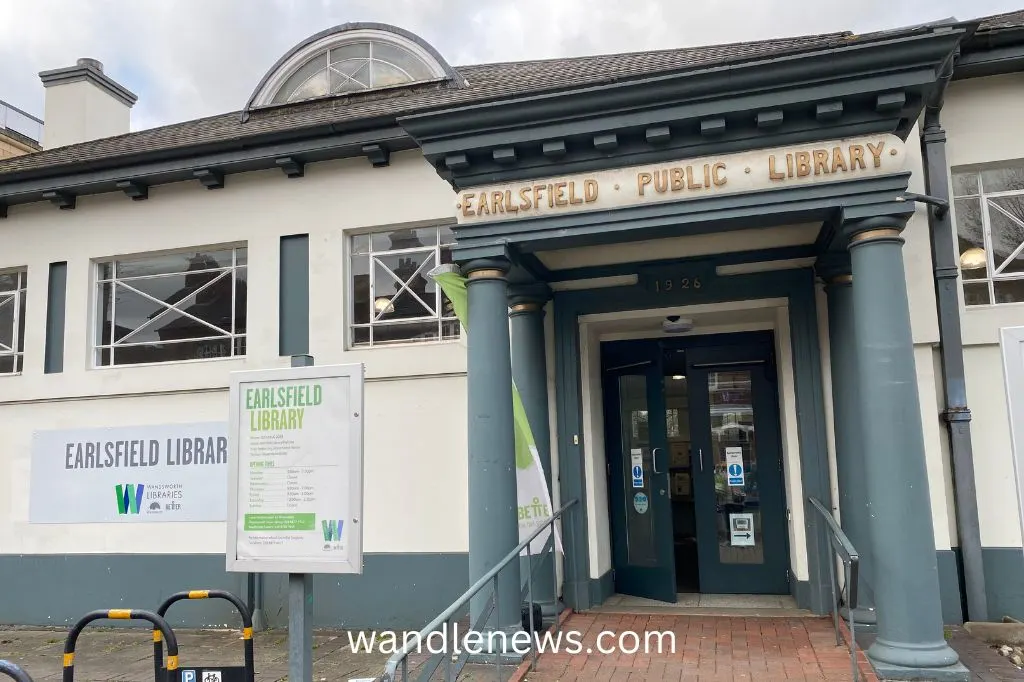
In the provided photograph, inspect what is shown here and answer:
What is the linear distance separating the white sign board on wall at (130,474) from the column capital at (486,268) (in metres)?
3.89

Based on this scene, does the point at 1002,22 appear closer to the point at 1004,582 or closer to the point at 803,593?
the point at 1004,582

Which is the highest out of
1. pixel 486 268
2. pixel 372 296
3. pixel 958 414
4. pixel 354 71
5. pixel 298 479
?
pixel 354 71

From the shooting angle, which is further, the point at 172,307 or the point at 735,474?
the point at 172,307

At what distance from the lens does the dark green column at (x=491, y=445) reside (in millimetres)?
5941

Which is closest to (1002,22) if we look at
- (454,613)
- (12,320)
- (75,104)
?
(454,613)

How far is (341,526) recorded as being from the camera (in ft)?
13.4

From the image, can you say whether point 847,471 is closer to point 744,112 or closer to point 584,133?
point 744,112

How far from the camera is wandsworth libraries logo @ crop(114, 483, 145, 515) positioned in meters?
8.75

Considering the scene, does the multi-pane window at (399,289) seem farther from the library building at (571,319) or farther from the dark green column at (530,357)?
the dark green column at (530,357)

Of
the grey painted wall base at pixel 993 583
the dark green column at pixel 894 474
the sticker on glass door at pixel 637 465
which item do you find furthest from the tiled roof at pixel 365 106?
the grey painted wall base at pixel 993 583

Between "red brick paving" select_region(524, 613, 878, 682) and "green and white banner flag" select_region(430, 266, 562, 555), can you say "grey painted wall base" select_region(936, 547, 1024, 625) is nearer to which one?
"red brick paving" select_region(524, 613, 878, 682)

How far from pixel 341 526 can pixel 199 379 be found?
5.26m

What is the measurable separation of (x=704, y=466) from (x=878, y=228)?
11.2ft

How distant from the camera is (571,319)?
25.6 ft
